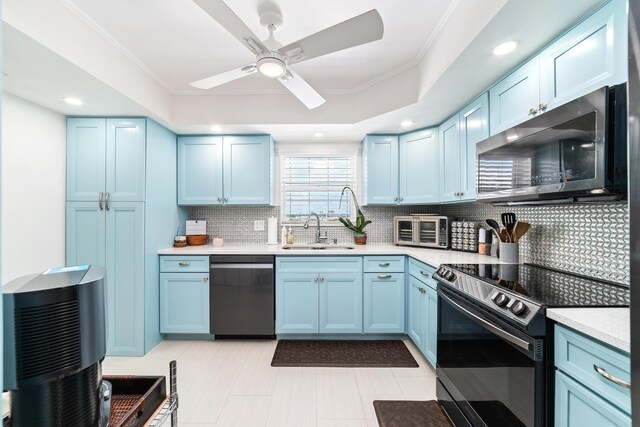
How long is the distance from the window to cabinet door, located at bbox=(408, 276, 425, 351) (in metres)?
1.20

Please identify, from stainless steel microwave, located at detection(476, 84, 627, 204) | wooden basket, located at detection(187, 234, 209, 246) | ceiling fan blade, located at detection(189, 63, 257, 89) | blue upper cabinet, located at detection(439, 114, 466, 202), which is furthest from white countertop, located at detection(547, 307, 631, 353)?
wooden basket, located at detection(187, 234, 209, 246)

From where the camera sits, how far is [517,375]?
1.27m

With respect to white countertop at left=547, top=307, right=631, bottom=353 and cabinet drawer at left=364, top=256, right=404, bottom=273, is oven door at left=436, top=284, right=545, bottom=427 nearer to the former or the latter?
white countertop at left=547, top=307, right=631, bottom=353

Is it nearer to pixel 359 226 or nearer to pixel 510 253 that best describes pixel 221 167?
pixel 359 226

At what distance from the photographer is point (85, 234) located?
2.62 metres

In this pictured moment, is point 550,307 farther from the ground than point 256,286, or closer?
farther from the ground

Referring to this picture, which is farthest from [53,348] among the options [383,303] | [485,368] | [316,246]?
[316,246]

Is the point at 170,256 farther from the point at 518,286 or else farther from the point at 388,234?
the point at 518,286

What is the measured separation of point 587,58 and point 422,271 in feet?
5.41

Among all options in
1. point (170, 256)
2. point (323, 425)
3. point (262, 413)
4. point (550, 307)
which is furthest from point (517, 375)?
point (170, 256)

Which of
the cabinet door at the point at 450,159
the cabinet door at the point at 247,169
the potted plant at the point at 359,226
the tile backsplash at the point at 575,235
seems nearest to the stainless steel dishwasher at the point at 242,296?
the cabinet door at the point at 247,169

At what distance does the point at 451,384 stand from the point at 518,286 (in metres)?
0.77

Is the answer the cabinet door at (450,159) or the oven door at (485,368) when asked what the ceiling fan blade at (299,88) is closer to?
the cabinet door at (450,159)

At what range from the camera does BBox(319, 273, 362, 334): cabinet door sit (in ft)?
9.31
